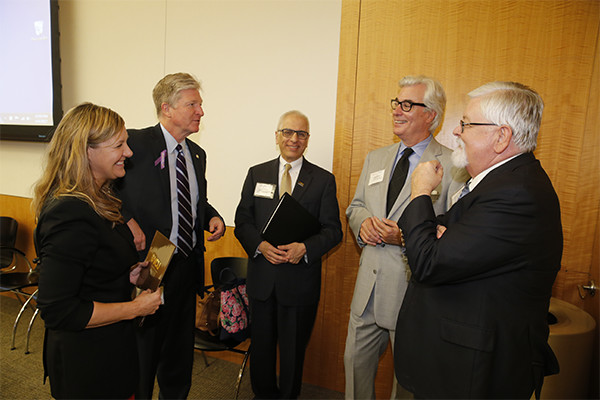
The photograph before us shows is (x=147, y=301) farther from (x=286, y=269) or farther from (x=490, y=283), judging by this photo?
(x=490, y=283)

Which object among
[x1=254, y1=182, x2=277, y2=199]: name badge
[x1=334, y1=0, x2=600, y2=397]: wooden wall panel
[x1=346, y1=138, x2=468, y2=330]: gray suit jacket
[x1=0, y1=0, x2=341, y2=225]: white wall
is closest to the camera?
[x1=346, y1=138, x2=468, y2=330]: gray suit jacket

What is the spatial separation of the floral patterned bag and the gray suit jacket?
82cm

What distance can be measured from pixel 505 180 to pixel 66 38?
459 cm

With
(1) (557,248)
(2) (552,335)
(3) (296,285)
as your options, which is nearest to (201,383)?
(3) (296,285)

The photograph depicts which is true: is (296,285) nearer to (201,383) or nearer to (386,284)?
(386,284)

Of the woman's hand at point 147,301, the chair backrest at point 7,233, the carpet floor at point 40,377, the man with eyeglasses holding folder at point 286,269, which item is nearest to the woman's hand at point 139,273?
the woman's hand at point 147,301

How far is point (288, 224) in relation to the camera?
2145 millimetres

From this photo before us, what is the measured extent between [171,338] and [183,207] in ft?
2.67

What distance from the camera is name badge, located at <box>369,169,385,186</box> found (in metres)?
2.12

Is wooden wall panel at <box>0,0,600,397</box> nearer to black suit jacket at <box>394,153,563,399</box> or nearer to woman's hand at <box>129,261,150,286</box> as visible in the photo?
black suit jacket at <box>394,153,563,399</box>

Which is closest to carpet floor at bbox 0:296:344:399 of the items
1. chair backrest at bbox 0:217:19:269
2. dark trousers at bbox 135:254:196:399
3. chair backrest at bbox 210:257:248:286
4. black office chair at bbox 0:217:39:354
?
black office chair at bbox 0:217:39:354

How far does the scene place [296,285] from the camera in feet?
7.63

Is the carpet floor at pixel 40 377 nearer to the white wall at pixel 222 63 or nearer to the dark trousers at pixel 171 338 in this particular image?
the dark trousers at pixel 171 338

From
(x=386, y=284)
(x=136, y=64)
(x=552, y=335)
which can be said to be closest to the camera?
(x=552, y=335)
